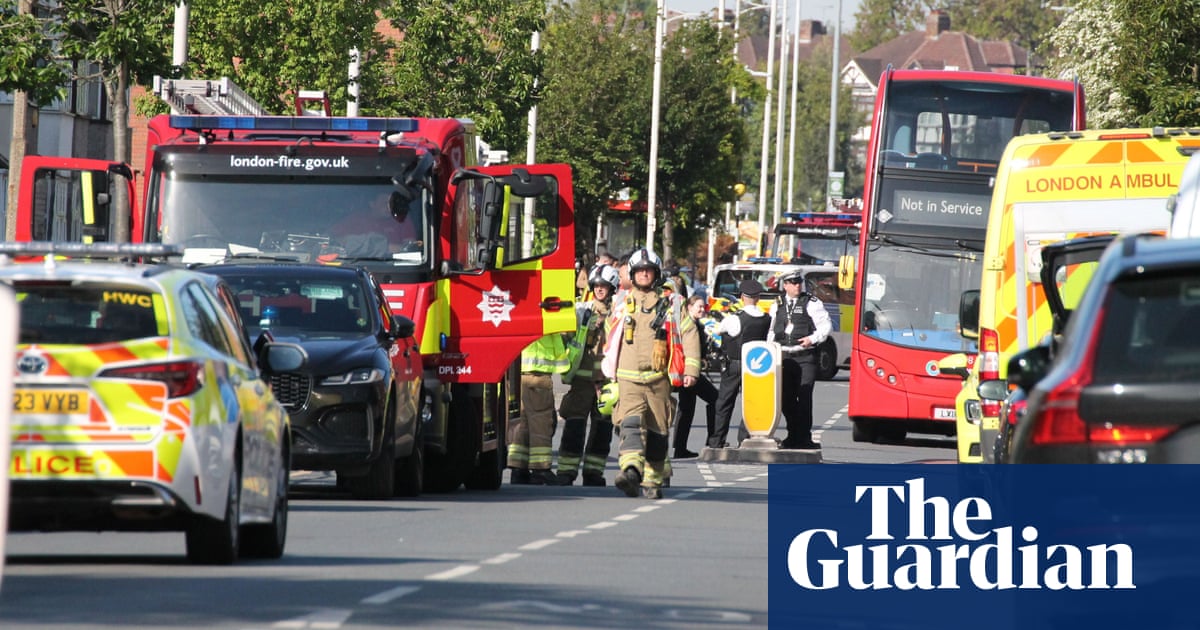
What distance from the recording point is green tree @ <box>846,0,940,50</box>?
18250cm

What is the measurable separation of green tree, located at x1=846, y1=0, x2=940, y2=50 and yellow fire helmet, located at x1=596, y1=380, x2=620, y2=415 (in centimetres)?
16387

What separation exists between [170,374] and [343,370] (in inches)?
229

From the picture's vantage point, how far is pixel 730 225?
357 ft

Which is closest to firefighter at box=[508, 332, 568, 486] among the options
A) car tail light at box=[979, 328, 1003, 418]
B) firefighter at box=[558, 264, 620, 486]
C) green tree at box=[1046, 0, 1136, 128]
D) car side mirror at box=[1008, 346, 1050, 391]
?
firefighter at box=[558, 264, 620, 486]

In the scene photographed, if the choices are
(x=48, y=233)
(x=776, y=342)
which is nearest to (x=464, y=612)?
(x=48, y=233)

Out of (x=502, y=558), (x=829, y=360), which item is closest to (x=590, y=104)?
(x=829, y=360)

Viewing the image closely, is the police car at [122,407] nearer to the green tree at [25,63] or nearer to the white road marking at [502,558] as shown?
the white road marking at [502,558]

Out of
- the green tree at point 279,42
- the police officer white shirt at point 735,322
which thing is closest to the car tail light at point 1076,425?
the police officer white shirt at point 735,322

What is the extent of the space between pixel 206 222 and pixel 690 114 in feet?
175

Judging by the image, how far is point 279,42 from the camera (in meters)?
38.6

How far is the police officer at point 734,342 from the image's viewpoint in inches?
1042

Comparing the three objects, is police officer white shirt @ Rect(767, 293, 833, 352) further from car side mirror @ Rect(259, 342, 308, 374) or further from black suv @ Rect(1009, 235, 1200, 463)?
black suv @ Rect(1009, 235, 1200, 463)

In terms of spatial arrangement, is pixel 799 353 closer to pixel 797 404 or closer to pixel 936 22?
pixel 797 404

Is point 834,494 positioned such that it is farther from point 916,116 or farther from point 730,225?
point 730,225
